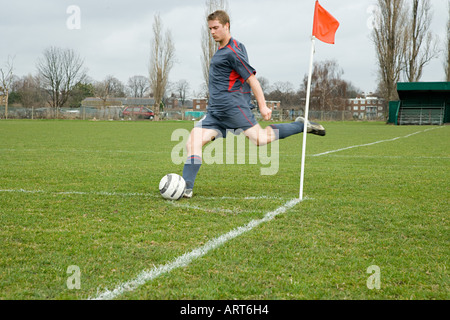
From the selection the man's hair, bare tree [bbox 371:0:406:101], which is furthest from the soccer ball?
bare tree [bbox 371:0:406:101]

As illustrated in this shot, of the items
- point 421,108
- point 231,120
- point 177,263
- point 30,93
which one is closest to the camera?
point 177,263

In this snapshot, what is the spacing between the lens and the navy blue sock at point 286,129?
574 cm

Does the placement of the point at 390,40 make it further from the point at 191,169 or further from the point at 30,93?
the point at 30,93

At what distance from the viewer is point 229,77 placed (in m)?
5.37

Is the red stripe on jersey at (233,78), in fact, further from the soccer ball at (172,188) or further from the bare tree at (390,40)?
the bare tree at (390,40)

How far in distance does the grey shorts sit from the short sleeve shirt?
2.4 inches

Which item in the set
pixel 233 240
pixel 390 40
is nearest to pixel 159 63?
pixel 390 40

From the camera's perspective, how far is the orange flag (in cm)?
535

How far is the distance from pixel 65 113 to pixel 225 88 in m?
48.7

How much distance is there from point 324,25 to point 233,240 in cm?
322

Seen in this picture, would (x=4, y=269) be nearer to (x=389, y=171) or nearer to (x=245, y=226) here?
(x=245, y=226)

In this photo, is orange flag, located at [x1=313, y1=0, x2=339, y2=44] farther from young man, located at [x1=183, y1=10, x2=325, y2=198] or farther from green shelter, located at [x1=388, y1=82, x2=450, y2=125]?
green shelter, located at [x1=388, y1=82, x2=450, y2=125]

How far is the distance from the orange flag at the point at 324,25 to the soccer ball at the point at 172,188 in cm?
247
